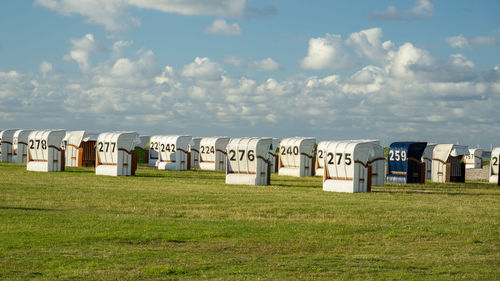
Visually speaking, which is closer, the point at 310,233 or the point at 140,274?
the point at 140,274

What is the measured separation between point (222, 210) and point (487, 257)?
9853mm

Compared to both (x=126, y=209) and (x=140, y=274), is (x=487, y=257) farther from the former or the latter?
(x=126, y=209)

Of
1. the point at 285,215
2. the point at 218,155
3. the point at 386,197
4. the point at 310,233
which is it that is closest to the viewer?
the point at 310,233

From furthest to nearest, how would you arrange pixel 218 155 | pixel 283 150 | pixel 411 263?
pixel 218 155
pixel 283 150
pixel 411 263

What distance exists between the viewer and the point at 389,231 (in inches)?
651

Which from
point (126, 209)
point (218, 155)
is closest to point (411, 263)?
point (126, 209)

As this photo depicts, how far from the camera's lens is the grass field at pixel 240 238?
438 inches

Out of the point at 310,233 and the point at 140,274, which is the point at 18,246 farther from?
the point at 310,233

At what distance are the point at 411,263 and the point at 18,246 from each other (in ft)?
26.2

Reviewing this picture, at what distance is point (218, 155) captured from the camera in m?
53.5

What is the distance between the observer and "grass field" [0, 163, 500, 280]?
11.1 m

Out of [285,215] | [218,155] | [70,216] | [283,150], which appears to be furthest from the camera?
[218,155]

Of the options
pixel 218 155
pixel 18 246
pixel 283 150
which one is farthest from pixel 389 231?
pixel 218 155

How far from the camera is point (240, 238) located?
14.8 meters
